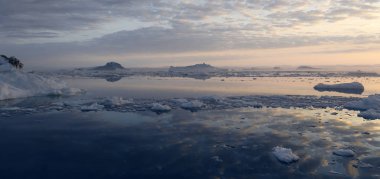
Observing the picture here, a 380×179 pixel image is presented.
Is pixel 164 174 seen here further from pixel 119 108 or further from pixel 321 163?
pixel 119 108

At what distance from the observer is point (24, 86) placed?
24.7 meters

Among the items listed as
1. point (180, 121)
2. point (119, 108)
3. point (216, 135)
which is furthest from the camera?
point (119, 108)

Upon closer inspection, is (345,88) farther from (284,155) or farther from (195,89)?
(284,155)

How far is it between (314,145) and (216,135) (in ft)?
10.7

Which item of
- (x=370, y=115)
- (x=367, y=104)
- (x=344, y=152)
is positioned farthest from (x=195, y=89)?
(x=344, y=152)

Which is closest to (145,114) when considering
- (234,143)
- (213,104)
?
(213,104)

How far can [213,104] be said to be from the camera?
19938 millimetres

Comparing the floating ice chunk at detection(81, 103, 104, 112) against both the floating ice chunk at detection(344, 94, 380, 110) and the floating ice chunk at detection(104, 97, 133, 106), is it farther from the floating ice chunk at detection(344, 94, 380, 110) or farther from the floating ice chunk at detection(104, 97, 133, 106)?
the floating ice chunk at detection(344, 94, 380, 110)

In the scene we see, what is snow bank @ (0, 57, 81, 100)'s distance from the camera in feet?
74.6

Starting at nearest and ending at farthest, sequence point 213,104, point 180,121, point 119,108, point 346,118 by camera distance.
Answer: point 180,121, point 346,118, point 119,108, point 213,104

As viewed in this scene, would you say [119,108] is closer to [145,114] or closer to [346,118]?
[145,114]

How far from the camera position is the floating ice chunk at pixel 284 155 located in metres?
9.82

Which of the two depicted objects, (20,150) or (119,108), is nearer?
(20,150)

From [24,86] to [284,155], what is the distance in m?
20.3
